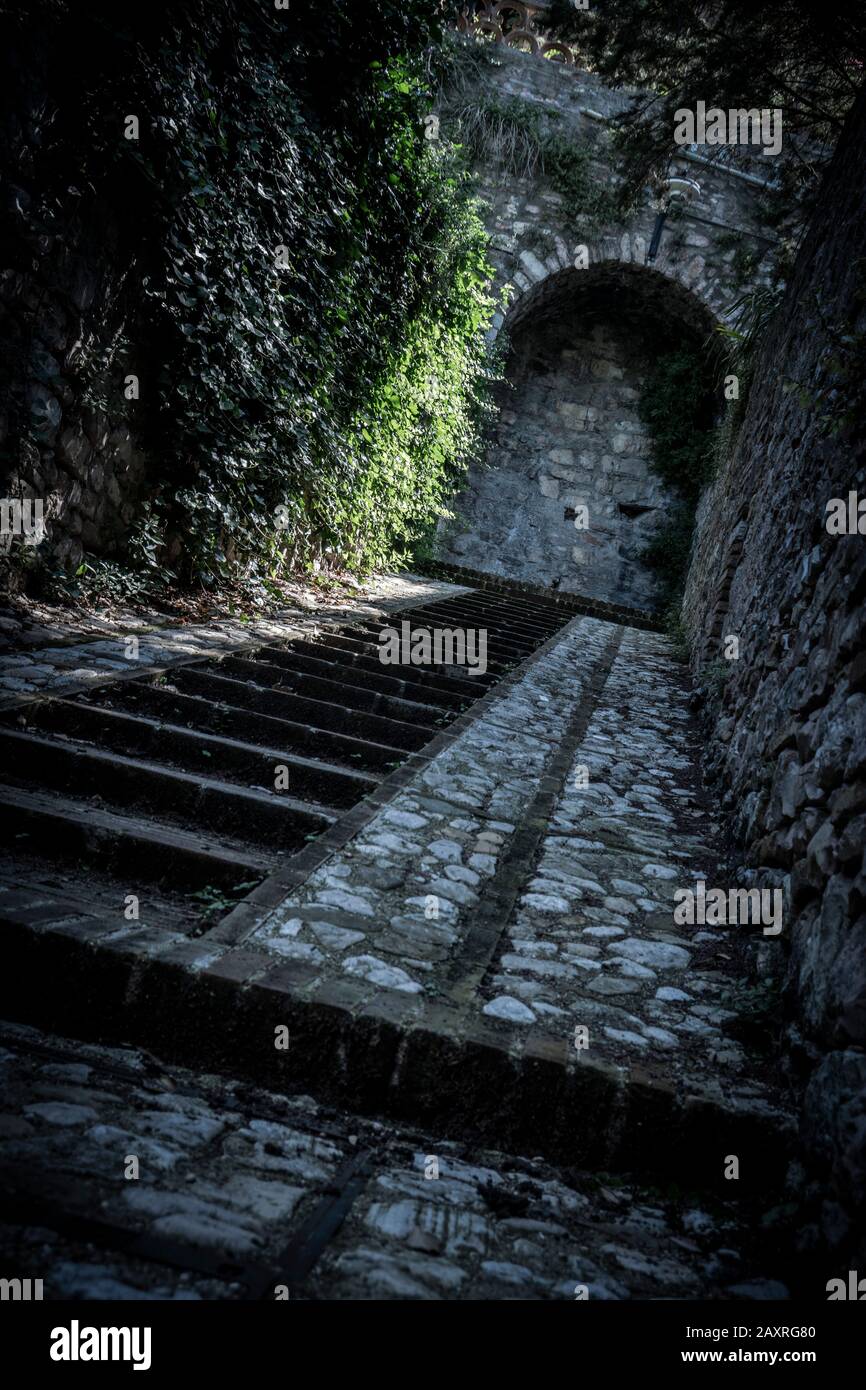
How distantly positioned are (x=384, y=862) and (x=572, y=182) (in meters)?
12.2

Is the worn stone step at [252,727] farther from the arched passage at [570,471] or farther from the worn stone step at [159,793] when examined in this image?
the arched passage at [570,471]

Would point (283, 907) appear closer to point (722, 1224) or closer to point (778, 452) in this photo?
point (722, 1224)

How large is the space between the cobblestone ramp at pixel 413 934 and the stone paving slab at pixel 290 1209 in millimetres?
110

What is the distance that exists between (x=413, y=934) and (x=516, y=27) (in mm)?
14412

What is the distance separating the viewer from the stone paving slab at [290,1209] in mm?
1321

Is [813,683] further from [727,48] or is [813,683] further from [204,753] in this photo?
[727,48]

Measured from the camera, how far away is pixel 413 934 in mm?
2459

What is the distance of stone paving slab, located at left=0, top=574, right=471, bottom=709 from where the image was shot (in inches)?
Result: 137

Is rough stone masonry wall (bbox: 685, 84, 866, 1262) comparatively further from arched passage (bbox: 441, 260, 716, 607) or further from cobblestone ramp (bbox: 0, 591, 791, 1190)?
arched passage (bbox: 441, 260, 716, 607)

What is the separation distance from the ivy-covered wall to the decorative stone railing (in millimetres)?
6313

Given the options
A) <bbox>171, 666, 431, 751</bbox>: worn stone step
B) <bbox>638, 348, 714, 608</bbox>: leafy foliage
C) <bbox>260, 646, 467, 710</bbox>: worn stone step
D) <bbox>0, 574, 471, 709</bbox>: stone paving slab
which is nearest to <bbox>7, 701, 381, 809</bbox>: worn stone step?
<bbox>0, 574, 471, 709</bbox>: stone paving slab

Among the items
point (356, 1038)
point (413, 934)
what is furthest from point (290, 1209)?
point (413, 934)

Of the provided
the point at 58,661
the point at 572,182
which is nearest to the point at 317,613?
the point at 58,661

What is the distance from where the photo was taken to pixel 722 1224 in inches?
68.6
